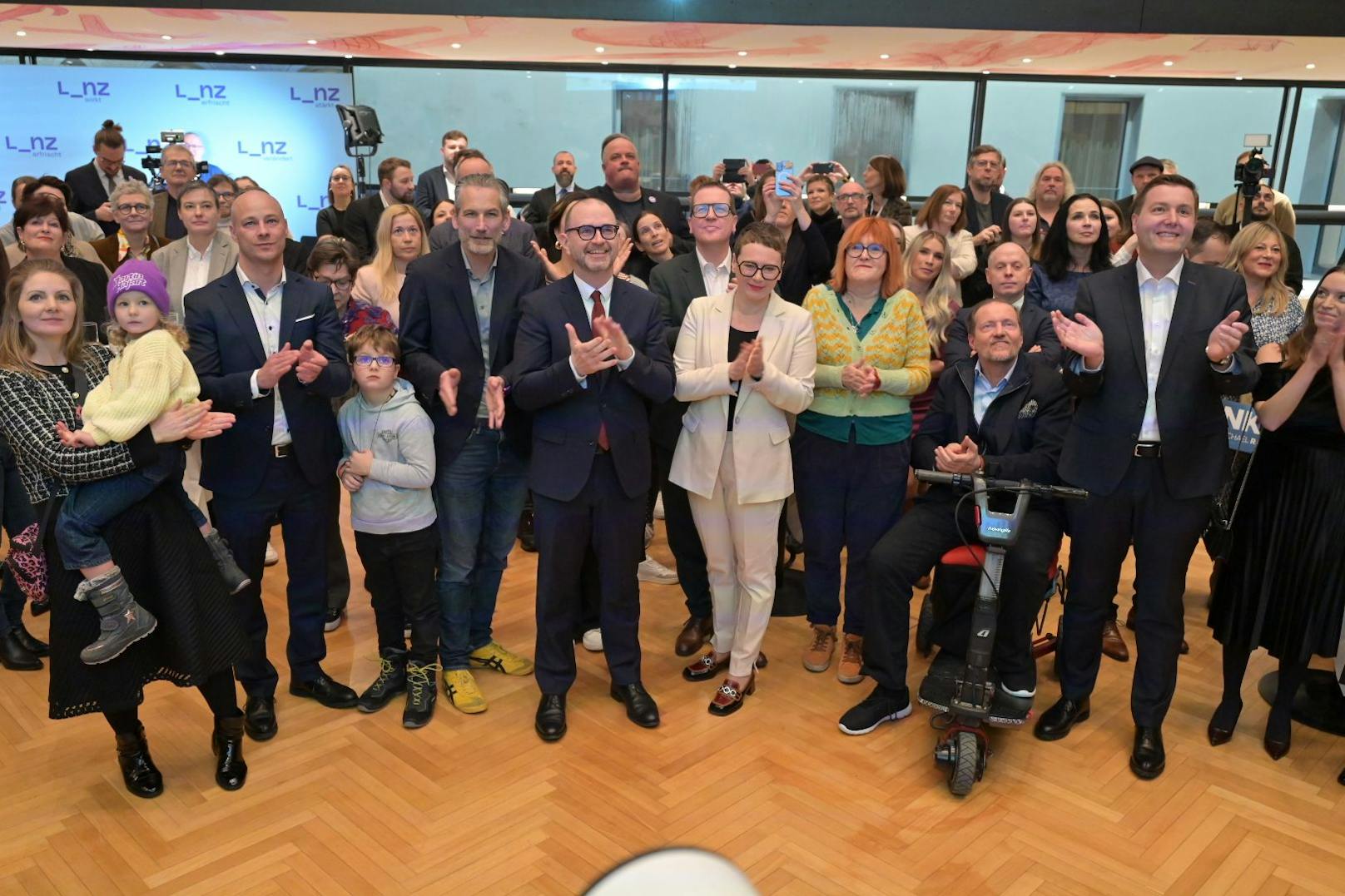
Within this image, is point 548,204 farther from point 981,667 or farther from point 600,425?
point 981,667

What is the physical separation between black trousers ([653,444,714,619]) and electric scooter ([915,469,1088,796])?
1.05 meters

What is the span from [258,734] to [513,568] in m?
1.73

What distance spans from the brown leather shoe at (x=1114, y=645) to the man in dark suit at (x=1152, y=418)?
2.54 ft

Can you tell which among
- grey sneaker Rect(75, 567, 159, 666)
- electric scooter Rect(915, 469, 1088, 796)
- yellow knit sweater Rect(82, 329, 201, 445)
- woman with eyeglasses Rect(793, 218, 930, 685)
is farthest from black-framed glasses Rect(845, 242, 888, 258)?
grey sneaker Rect(75, 567, 159, 666)

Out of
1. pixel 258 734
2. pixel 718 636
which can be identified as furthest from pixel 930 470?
pixel 258 734

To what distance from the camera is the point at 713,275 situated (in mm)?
3900

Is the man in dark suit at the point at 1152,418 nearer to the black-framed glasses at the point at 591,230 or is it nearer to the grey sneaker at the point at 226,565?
the black-framed glasses at the point at 591,230

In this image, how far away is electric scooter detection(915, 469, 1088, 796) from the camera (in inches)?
120

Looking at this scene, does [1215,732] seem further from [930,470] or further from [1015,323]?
[1015,323]

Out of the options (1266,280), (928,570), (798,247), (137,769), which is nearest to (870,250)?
(798,247)

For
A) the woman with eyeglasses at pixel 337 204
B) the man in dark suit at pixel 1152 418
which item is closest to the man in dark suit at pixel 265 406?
the man in dark suit at pixel 1152 418

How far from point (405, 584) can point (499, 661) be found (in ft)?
1.97

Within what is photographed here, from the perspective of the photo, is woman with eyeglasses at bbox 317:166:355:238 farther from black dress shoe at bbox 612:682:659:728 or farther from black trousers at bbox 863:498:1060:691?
black trousers at bbox 863:498:1060:691

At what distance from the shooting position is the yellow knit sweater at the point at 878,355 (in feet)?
11.8
